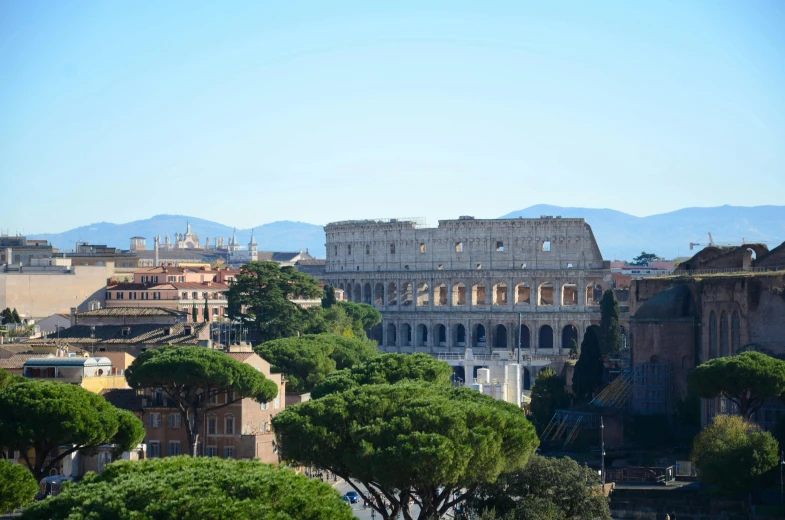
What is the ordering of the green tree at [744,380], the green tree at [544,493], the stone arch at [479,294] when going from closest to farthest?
the green tree at [544,493], the green tree at [744,380], the stone arch at [479,294]

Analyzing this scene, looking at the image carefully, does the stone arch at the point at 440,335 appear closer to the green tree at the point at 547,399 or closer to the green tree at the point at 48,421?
the green tree at the point at 547,399

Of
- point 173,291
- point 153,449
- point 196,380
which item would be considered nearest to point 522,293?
point 173,291

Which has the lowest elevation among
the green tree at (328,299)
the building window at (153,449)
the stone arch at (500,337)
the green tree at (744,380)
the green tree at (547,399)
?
the building window at (153,449)

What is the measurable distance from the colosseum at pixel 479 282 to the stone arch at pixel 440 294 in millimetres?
85

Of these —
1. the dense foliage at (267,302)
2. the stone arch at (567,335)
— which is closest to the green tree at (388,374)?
the dense foliage at (267,302)

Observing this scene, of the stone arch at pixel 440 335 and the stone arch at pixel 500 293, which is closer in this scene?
the stone arch at pixel 440 335

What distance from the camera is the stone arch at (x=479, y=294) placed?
127 meters

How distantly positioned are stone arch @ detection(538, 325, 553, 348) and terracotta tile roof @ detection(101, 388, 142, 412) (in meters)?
71.4

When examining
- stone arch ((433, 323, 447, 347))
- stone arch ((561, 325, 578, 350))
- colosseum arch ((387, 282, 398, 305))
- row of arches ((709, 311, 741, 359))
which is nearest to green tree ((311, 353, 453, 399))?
row of arches ((709, 311, 741, 359))

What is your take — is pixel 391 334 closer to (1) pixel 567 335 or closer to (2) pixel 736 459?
(1) pixel 567 335

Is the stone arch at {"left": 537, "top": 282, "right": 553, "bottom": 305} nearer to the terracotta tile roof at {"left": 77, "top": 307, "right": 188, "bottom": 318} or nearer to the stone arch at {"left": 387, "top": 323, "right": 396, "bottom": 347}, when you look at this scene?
the stone arch at {"left": 387, "top": 323, "right": 396, "bottom": 347}

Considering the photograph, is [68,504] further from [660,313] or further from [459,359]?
[459,359]

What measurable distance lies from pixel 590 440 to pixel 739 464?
1460cm

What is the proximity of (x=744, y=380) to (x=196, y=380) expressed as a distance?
19.2 meters
